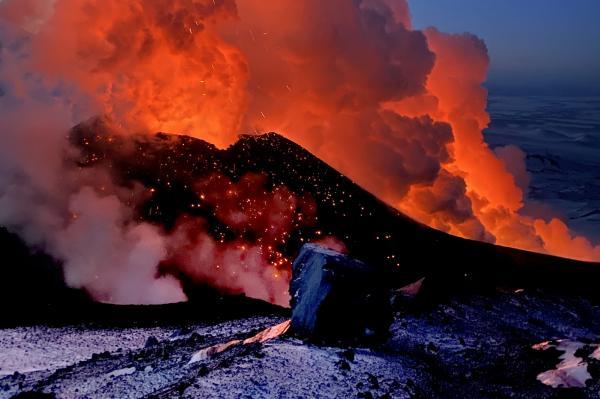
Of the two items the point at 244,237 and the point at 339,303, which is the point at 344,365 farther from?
the point at 244,237

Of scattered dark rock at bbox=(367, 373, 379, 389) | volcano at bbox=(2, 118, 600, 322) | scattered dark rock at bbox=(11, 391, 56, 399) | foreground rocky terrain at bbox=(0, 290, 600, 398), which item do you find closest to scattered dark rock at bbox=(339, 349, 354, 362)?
foreground rocky terrain at bbox=(0, 290, 600, 398)

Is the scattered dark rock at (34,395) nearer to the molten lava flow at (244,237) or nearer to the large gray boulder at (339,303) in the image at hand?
the large gray boulder at (339,303)

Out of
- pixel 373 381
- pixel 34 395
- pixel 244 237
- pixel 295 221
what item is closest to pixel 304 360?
pixel 373 381

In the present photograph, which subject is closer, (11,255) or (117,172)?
(11,255)

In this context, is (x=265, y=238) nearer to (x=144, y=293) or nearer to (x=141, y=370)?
(x=144, y=293)

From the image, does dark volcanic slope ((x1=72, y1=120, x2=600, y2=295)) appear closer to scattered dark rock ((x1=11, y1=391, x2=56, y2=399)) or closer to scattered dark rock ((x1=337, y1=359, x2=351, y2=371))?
scattered dark rock ((x1=337, y1=359, x2=351, y2=371))

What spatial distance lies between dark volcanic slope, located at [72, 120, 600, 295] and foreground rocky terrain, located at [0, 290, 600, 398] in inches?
241

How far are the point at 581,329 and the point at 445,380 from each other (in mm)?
5990

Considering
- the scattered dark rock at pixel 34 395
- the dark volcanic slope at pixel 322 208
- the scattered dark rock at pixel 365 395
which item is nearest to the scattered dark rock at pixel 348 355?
the scattered dark rock at pixel 365 395

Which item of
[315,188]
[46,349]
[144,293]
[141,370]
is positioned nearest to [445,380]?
[141,370]

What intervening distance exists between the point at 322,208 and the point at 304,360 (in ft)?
46.3

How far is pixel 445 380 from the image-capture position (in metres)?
7.82

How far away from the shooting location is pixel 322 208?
21.5 meters

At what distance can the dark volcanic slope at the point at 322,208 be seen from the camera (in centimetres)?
1850
